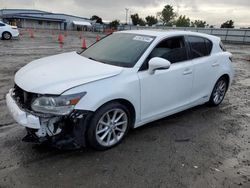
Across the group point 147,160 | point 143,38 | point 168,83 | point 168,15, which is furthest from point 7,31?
point 168,15

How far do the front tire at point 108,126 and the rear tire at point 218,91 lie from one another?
2494 millimetres

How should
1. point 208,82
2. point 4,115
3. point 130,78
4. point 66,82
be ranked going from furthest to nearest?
point 208,82 < point 4,115 < point 130,78 < point 66,82

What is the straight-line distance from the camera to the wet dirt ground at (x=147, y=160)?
9.57 feet

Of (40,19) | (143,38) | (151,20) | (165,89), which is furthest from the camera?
(151,20)

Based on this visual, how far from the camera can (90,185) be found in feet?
9.22

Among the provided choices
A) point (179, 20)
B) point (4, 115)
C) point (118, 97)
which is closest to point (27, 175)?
point (118, 97)

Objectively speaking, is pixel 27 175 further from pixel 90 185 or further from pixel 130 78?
pixel 130 78

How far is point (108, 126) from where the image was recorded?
350 cm

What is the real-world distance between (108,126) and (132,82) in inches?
28.2

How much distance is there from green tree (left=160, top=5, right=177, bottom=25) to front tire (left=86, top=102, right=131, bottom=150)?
8608cm

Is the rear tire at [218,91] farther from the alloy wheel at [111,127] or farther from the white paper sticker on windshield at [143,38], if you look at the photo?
the alloy wheel at [111,127]

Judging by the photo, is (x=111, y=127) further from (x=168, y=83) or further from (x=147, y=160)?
(x=168, y=83)

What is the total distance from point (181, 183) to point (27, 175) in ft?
6.03

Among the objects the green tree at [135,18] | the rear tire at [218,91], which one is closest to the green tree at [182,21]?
the green tree at [135,18]
